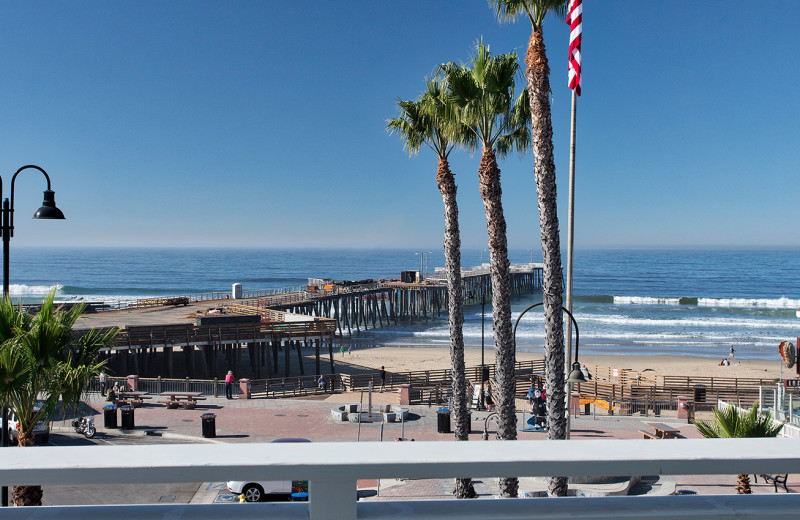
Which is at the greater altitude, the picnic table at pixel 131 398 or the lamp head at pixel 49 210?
the lamp head at pixel 49 210

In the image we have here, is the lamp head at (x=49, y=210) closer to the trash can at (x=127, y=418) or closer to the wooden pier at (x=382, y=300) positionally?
the trash can at (x=127, y=418)

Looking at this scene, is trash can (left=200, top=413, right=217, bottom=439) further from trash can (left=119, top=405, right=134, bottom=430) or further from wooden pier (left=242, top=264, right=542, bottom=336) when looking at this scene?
wooden pier (left=242, top=264, right=542, bottom=336)

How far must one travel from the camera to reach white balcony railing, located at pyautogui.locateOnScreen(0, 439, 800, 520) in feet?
6.19

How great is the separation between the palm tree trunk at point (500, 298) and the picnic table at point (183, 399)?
1484cm

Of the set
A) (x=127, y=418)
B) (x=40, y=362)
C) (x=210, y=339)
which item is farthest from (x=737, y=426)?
(x=210, y=339)

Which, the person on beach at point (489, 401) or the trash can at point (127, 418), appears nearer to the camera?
the trash can at point (127, 418)

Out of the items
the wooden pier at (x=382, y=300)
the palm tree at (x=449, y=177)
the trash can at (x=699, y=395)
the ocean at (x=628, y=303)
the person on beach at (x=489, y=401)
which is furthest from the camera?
the wooden pier at (x=382, y=300)

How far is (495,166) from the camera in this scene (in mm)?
14391

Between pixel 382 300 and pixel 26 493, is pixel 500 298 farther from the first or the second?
pixel 382 300

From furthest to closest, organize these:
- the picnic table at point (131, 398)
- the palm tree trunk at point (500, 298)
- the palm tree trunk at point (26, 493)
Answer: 1. the picnic table at point (131, 398)
2. the palm tree trunk at point (500, 298)
3. the palm tree trunk at point (26, 493)

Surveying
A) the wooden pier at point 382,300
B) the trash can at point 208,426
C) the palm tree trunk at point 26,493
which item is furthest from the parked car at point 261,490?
the wooden pier at point 382,300

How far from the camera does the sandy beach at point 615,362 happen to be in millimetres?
41781

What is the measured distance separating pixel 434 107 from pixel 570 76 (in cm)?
411

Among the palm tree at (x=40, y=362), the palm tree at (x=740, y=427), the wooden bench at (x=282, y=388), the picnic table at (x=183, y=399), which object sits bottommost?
the wooden bench at (x=282, y=388)
